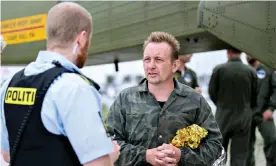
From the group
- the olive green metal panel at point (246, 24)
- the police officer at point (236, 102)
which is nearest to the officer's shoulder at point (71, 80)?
the olive green metal panel at point (246, 24)

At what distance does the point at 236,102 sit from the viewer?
18.3 ft

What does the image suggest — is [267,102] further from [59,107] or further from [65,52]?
[59,107]

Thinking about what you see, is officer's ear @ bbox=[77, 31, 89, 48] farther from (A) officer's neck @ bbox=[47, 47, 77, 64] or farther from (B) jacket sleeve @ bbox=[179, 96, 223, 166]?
(B) jacket sleeve @ bbox=[179, 96, 223, 166]

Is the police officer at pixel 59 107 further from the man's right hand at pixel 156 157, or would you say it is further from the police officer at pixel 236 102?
the police officer at pixel 236 102

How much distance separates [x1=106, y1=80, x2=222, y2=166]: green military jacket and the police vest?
3.34 feet

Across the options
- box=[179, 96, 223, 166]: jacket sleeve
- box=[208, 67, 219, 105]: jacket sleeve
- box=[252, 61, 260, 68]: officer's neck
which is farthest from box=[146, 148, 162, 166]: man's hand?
box=[252, 61, 260, 68]: officer's neck

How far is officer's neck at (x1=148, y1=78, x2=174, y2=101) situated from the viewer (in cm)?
267

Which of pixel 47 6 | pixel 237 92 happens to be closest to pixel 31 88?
pixel 237 92

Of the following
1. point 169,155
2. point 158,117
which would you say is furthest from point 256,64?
point 169,155

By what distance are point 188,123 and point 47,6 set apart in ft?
15.4

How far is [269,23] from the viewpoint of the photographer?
4.02 meters

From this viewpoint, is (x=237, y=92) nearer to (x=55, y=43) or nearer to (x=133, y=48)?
(x=133, y=48)

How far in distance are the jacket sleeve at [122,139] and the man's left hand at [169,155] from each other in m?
0.12

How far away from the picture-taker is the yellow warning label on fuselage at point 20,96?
1.55m
